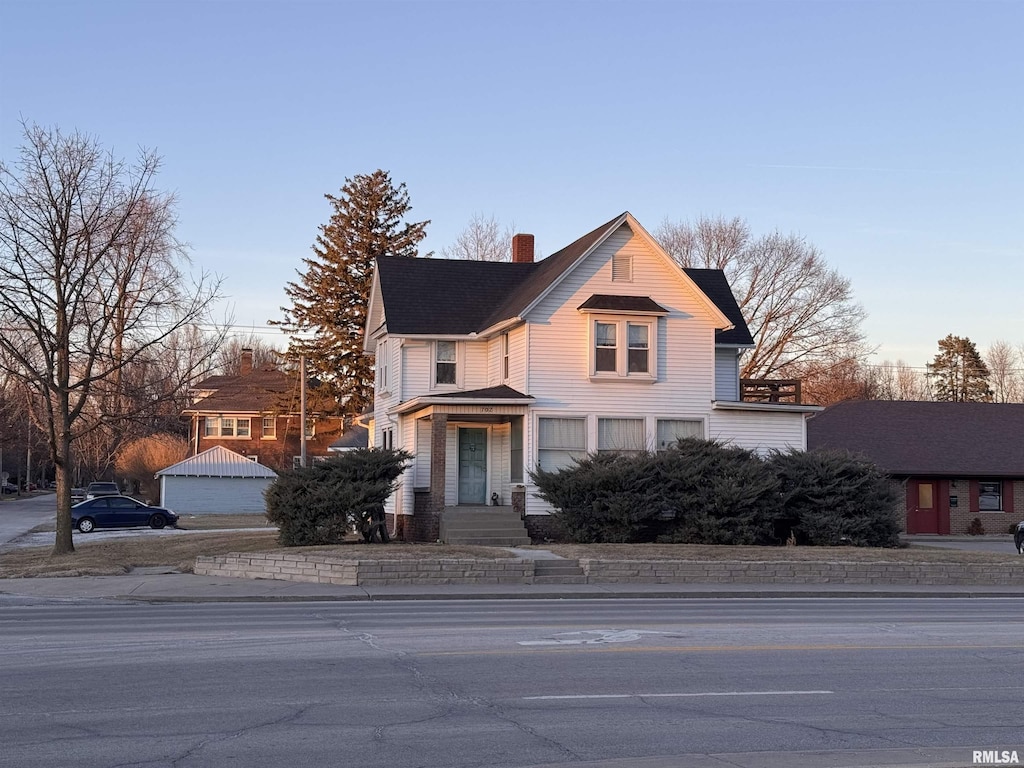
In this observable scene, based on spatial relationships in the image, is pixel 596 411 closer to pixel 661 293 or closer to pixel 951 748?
pixel 661 293

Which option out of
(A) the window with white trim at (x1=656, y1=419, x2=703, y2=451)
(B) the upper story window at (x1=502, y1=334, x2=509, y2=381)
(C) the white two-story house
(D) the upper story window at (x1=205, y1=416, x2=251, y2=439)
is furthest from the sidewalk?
(D) the upper story window at (x1=205, y1=416, x2=251, y2=439)

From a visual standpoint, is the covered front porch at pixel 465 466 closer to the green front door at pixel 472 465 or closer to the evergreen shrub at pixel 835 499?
the green front door at pixel 472 465

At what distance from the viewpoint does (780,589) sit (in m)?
23.0

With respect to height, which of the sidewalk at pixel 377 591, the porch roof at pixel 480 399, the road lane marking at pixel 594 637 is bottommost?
the sidewalk at pixel 377 591

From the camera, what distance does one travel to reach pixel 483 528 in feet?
99.3

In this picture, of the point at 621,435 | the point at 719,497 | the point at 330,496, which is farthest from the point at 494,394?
the point at 719,497

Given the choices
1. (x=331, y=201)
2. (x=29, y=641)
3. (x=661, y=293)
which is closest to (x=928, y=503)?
(x=661, y=293)

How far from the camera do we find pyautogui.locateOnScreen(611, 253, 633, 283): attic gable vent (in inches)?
1303

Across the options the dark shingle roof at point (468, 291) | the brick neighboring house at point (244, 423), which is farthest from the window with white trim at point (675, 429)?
the brick neighboring house at point (244, 423)

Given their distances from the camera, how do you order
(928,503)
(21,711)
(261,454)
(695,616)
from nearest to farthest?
1. (21,711)
2. (695,616)
3. (928,503)
4. (261,454)

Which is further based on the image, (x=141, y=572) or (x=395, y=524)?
(x=395, y=524)

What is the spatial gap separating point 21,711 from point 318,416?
55.0m

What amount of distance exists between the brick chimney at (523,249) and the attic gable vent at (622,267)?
8.89 metres

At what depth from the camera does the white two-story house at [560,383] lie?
1256 inches
